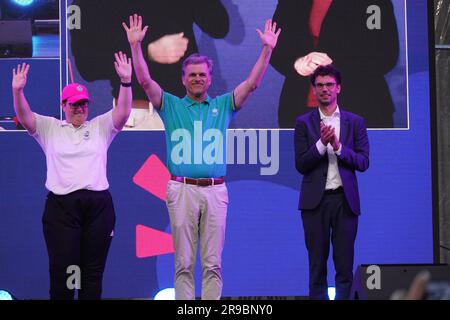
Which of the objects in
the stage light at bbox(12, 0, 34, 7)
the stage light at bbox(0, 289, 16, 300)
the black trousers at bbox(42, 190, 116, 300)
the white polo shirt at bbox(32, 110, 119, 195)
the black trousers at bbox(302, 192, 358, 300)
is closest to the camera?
the black trousers at bbox(42, 190, 116, 300)

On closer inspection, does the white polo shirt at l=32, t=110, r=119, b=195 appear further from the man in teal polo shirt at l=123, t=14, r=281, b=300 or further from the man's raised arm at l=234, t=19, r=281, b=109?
the man's raised arm at l=234, t=19, r=281, b=109

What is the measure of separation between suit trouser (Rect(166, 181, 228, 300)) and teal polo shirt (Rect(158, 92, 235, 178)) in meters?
0.21

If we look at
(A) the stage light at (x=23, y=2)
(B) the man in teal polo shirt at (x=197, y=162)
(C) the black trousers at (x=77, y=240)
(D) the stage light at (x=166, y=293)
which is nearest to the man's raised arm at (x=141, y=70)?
(B) the man in teal polo shirt at (x=197, y=162)

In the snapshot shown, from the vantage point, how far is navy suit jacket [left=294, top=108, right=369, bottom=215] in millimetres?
4820

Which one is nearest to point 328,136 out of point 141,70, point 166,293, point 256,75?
point 256,75

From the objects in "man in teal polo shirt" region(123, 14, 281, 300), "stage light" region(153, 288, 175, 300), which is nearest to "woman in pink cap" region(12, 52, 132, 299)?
"man in teal polo shirt" region(123, 14, 281, 300)

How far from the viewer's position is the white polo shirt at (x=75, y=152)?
185 inches

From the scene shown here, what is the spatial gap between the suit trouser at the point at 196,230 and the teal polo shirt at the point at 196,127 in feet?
0.68

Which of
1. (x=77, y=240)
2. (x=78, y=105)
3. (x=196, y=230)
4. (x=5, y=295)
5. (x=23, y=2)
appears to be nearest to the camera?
(x=77, y=240)

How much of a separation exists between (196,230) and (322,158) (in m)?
0.93

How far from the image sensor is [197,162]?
4730mm

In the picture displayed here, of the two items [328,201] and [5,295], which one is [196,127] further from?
[5,295]

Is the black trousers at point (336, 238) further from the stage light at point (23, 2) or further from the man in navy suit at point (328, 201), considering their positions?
the stage light at point (23, 2)
